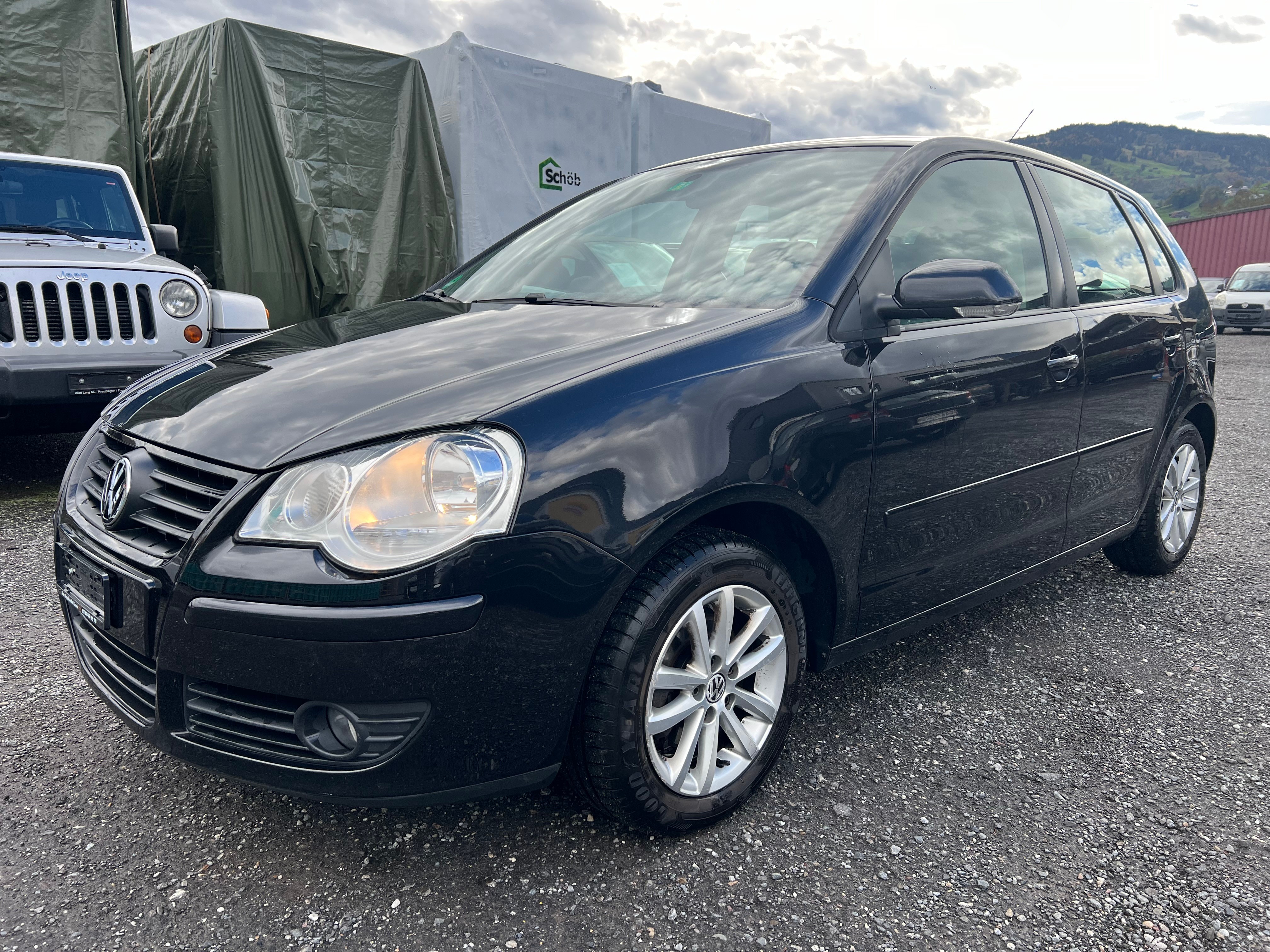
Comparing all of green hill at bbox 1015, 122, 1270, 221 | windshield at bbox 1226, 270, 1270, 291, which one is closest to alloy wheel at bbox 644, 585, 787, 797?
windshield at bbox 1226, 270, 1270, 291

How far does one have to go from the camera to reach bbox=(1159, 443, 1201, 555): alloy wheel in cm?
385

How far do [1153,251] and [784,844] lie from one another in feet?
10.2

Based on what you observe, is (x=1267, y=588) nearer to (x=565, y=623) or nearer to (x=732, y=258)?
(x=732, y=258)

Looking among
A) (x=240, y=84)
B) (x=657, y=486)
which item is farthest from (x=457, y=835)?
(x=240, y=84)

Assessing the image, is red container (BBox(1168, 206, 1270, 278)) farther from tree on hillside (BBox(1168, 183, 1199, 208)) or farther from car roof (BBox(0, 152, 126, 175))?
tree on hillside (BBox(1168, 183, 1199, 208))

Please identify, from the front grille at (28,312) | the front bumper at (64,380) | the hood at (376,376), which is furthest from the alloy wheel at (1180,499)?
the front grille at (28,312)

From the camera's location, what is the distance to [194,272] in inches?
207

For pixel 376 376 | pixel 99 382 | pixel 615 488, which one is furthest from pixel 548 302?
pixel 99 382

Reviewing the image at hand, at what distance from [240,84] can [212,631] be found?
7.61 m

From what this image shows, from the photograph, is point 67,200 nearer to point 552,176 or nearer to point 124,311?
point 124,311

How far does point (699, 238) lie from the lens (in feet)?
8.77

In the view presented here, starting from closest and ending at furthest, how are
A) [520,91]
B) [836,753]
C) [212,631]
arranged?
[212,631] < [836,753] < [520,91]

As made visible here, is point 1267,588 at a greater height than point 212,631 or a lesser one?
lesser

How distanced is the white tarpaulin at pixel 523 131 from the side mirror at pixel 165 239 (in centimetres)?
333
